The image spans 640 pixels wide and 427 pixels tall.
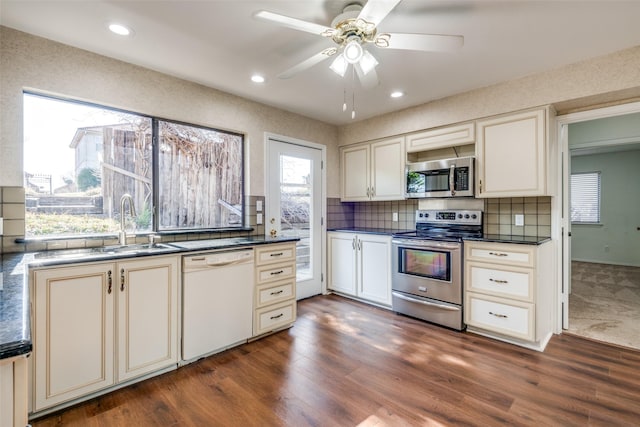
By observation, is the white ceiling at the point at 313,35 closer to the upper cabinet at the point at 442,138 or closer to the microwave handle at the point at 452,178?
the upper cabinet at the point at 442,138

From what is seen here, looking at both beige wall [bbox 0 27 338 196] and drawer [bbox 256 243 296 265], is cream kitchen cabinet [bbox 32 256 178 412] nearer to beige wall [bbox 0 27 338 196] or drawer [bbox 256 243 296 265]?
drawer [bbox 256 243 296 265]

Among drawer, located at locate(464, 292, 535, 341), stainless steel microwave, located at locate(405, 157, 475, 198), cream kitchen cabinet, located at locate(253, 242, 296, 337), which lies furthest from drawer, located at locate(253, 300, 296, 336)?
stainless steel microwave, located at locate(405, 157, 475, 198)

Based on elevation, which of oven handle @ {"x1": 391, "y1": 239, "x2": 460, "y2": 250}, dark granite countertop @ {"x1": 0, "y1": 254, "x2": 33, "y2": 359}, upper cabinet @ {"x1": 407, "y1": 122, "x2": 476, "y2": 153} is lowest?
oven handle @ {"x1": 391, "y1": 239, "x2": 460, "y2": 250}

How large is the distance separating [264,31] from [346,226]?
3024mm

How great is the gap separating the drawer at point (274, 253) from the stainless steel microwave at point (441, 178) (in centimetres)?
162

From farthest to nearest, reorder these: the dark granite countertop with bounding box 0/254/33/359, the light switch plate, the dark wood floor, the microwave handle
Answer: the microwave handle
the light switch plate
the dark wood floor
the dark granite countertop with bounding box 0/254/33/359

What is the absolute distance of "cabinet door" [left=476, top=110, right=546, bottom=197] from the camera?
2.77 meters

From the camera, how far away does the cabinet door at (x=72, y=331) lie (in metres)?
1.75

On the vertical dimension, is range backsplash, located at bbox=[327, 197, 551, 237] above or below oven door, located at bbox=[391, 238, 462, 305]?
above

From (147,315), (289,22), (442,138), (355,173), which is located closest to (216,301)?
(147,315)

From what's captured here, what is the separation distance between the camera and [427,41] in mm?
1738

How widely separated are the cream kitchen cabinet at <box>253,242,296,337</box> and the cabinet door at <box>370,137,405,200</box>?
1.51 m

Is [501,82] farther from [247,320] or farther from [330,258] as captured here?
[247,320]

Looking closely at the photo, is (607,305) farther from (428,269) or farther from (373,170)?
(373,170)
